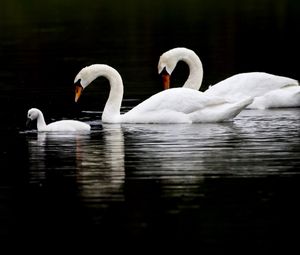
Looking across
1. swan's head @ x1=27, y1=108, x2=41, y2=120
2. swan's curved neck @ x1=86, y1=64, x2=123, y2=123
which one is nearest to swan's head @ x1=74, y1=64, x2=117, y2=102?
swan's curved neck @ x1=86, y1=64, x2=123, y2=123

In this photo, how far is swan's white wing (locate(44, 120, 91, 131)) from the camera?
20.3m

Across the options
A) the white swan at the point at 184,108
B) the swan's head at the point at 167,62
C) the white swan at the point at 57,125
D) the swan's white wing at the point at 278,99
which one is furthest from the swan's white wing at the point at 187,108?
the swan's head at the point at 167,62

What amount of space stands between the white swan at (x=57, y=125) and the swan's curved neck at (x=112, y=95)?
1.21 meters

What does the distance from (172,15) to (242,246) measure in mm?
38921

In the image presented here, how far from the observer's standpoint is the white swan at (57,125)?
802 inches

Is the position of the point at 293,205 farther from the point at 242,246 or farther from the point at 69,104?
the point at 69,104

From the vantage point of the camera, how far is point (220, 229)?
43.8 ft

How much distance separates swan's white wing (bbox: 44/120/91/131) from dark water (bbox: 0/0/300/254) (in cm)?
25

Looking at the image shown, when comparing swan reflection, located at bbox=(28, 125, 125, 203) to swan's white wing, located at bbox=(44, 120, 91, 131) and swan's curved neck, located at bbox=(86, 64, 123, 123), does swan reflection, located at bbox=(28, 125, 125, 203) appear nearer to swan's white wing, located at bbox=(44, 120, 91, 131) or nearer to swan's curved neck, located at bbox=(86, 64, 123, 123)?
swan's white wing, located at bbox=(44, 120, 91, 131)

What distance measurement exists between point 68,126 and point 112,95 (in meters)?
2.03

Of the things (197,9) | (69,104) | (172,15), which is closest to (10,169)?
(69,104)

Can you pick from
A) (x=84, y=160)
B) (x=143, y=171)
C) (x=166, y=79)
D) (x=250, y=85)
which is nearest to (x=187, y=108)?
(x=250, y=85)

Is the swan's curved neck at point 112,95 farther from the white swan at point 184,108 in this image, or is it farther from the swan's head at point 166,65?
the swan's head at point 166,65

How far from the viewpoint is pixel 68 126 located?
20.4 metres
